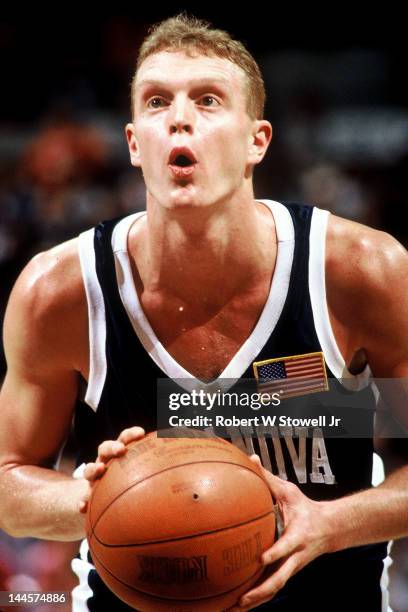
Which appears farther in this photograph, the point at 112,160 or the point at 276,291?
the point at 112,160

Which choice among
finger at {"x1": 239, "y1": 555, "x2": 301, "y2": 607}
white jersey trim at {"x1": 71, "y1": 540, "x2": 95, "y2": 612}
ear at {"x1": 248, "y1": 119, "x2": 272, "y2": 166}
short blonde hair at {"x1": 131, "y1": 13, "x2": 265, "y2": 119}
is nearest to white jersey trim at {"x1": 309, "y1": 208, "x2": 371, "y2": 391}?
ear at {"x1": 248, "y1": 119, "x2": 272, "y2": 166}

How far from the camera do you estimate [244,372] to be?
2266mm

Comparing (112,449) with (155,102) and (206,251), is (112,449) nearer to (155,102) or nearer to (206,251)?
(206,251)

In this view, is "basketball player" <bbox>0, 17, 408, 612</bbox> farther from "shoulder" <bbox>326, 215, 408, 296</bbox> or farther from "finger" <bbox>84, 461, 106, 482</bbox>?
"finger" <bbox>84, 461, 106, 482</bbox>

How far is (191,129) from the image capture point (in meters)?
2.08

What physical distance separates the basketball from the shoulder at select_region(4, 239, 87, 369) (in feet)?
1.86

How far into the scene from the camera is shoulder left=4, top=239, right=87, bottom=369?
231 cm

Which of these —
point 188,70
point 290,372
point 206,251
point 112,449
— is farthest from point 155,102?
point 112,449

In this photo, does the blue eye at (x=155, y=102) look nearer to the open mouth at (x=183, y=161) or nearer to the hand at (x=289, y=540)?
the open mouth at (x=183, y=161)

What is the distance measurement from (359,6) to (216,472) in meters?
4.17

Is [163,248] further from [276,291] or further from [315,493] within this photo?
[315,493]

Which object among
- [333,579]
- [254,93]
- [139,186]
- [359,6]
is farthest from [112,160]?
[333,579]

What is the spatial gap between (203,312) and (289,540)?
0.70 m

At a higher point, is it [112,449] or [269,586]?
[112,449]
